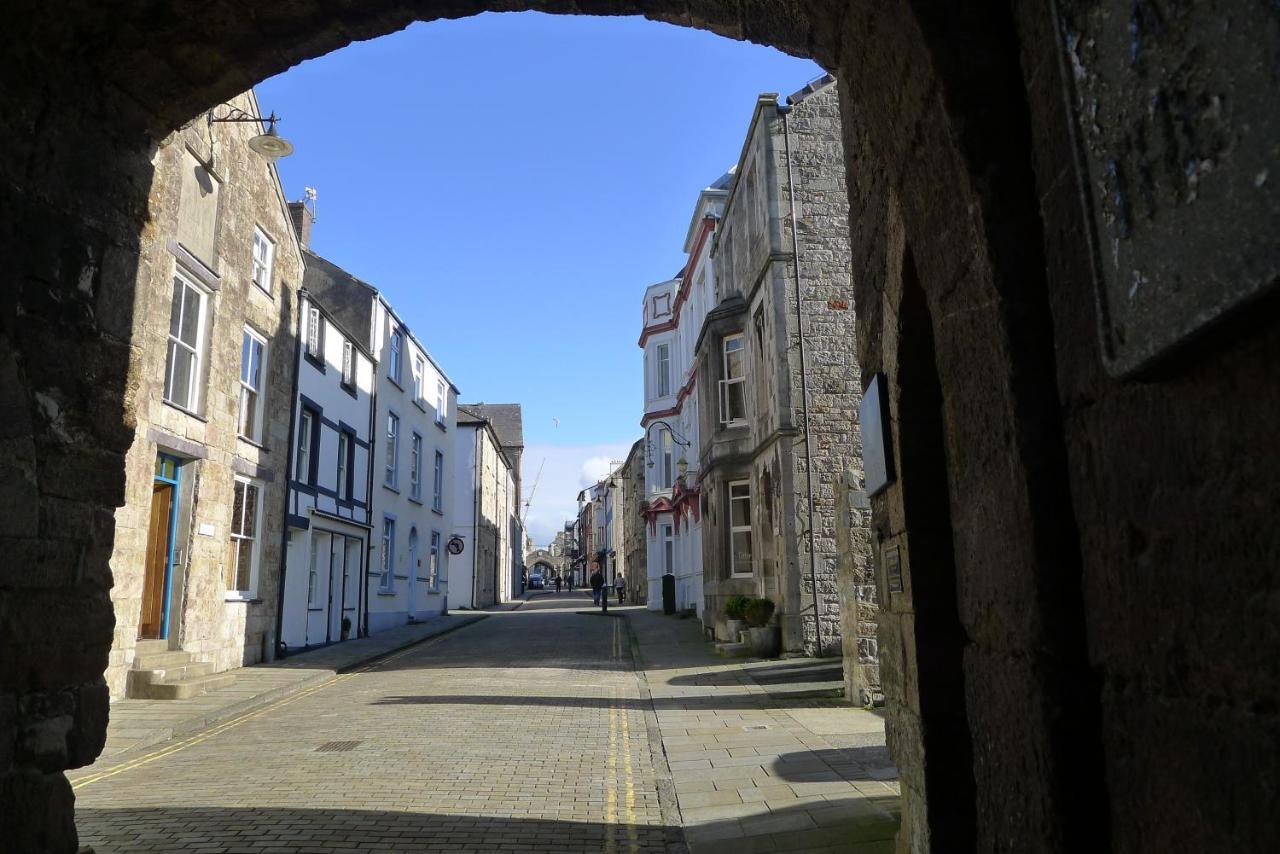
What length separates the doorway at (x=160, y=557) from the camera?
39.2 feet

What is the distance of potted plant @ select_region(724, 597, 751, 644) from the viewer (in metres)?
15.1

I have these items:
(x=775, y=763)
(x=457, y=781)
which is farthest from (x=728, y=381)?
(x=457, y=781)

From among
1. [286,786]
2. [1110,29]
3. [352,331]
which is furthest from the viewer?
[352,331]

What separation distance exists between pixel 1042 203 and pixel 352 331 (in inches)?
831

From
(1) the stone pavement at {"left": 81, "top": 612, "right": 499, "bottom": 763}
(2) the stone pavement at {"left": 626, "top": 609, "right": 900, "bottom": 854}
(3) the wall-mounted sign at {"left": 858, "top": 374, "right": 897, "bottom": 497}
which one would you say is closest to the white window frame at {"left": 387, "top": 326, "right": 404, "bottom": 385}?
(1) the stone pavement at {"left": 81, "top": 612, "right": 499, "bottom": 763}

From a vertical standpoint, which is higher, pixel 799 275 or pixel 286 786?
pixel 799 275

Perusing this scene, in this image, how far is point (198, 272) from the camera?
12.4 metres

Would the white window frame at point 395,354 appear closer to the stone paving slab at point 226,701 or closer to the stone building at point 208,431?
the stone building at point 208,431

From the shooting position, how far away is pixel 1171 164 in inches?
60.6

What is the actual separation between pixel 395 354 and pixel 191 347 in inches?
455

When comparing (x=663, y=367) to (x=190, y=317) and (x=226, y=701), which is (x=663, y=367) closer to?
(x=190, y=317)

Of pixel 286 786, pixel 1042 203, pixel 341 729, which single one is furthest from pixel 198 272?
pixel 1042 203

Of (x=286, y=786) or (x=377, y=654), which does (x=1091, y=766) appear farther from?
(x=377, y=654)

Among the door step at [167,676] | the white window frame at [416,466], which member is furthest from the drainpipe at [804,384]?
the white window frame at [416,466]
